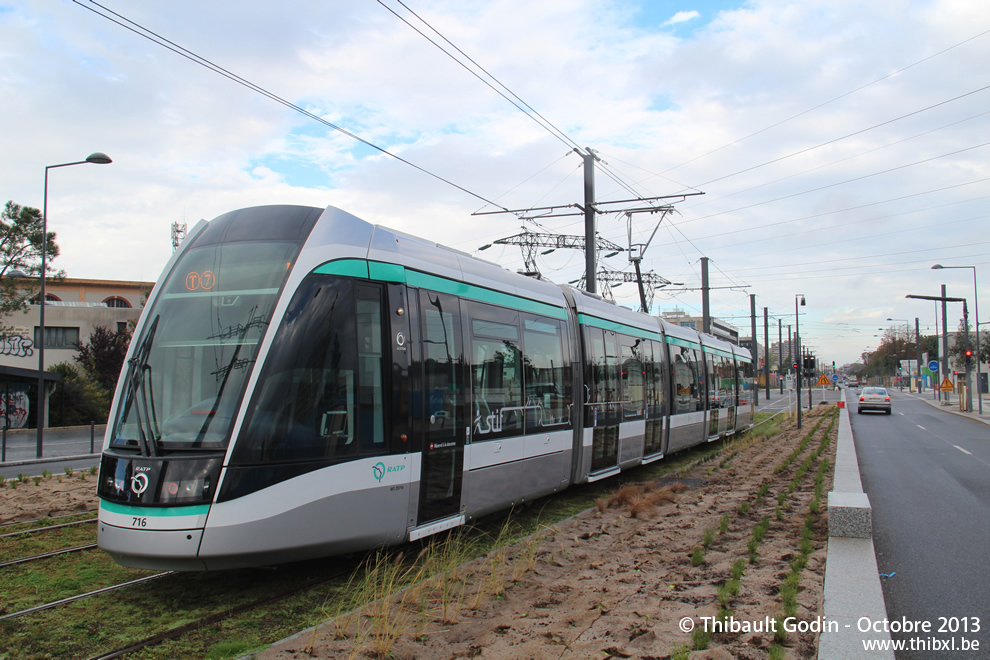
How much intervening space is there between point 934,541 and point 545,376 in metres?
5.10

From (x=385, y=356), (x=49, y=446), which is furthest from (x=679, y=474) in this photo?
(x=49, y=446)

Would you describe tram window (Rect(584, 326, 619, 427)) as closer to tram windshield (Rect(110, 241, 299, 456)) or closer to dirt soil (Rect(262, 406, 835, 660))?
dirt soil (Rect(262, 406, 835, 660))

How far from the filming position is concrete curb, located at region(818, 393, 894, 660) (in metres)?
4.53

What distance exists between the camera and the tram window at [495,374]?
812 cm

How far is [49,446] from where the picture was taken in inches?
983

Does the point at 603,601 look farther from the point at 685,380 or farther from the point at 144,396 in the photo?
the point at 685,380

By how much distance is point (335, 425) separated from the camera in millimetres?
6219

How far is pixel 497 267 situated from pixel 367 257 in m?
2.90

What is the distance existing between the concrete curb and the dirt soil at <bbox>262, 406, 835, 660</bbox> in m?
0.12

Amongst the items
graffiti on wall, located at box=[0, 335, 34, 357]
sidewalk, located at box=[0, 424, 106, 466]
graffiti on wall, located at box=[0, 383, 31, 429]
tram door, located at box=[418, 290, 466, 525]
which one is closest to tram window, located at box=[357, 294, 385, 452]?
tram door, located at box=[418, 290, 466, 525]

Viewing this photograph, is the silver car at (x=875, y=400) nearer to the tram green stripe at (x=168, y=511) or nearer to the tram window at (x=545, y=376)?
the tram window at (x=545, y=376)

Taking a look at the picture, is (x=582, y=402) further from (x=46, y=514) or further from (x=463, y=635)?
(x=46, y=514)

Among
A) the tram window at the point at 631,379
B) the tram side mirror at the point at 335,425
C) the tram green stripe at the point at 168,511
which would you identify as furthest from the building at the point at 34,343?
the tram side mirror at the point at 335,425

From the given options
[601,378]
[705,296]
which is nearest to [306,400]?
[601,378]
